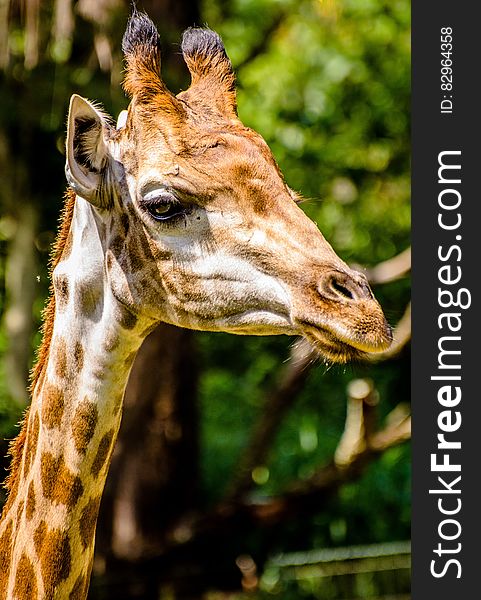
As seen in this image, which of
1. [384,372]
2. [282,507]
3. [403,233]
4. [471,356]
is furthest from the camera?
[403,233]

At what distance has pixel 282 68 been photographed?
1265cm

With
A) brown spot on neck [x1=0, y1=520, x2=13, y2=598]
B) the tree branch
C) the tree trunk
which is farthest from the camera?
the tree trunk

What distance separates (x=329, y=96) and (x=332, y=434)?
3951 mm

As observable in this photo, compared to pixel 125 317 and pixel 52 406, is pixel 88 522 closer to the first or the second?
pixel 52 406

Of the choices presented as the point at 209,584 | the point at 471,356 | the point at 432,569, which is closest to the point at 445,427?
the point at 471,356

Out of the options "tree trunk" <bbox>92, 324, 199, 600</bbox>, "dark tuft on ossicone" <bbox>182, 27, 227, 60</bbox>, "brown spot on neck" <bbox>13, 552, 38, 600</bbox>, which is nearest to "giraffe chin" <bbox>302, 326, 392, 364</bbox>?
"brown spot on neck" <bbox>13, 552, 38, 600</bbox>

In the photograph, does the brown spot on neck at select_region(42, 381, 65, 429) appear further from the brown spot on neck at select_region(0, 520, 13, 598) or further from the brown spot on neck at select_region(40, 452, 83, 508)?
the brown spot on neck at select_region(0, 520, 13, 598)

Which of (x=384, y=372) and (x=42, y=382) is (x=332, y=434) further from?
(x=42, y=382)

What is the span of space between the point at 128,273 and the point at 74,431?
50cm

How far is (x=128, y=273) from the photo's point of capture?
3.19m

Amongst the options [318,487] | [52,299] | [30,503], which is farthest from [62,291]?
[318,487]

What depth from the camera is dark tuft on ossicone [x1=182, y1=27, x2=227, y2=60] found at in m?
3.70

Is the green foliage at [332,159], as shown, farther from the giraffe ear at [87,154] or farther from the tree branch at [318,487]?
the giraffe ear at [87,154]

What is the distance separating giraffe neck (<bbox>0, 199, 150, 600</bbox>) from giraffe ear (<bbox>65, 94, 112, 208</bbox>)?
0.35 ft
